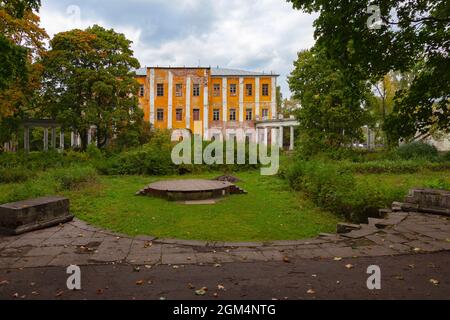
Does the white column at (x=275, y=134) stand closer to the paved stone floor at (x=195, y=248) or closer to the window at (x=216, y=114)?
the window at (x=216, y=114)

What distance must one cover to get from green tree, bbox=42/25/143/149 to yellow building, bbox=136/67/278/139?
16919 mm

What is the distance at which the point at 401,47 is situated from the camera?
220 inches

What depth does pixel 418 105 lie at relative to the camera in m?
5.38

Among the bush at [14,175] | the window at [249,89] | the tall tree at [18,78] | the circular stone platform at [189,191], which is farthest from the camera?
the window at [249,89]

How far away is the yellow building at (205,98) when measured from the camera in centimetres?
4097

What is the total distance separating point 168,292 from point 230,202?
7.16 meters

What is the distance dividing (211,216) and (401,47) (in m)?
5.63

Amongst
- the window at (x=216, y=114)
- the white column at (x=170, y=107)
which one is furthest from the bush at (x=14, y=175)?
the window at (x=216, y=114)

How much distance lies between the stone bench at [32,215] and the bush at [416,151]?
20.5 metres

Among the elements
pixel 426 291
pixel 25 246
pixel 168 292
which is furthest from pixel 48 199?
pixel 426 291

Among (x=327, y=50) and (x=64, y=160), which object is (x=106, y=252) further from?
(x=64, y=160)

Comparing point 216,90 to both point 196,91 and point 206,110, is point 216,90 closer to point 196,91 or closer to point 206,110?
point 196,91

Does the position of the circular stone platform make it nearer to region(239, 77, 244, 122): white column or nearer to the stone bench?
the stone bench

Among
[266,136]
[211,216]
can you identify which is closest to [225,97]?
[266,136]
